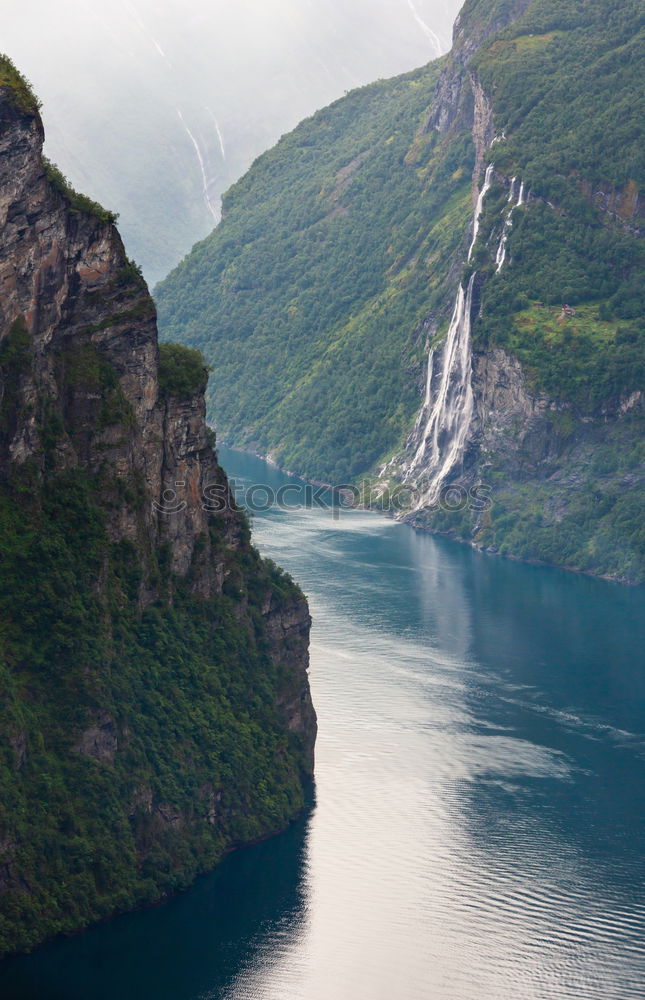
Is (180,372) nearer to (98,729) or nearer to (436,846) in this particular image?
(98,729)

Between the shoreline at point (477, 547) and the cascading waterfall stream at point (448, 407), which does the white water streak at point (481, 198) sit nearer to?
the cascading waterfall stream at point (448, 407)

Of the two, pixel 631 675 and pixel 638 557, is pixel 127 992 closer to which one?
pixel 631 675

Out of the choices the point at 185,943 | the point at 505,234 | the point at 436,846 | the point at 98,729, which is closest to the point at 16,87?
the point at 98,729

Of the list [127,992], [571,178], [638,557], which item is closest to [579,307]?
[571,178]

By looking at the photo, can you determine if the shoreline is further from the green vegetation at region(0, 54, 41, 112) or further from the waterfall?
the green vegetation at region(0, 54, 41, 112)

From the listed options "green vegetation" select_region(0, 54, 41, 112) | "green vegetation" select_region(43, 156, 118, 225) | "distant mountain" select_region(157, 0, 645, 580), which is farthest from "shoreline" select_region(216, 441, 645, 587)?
"green vegetation" select_region(0, 54, 41, 112)

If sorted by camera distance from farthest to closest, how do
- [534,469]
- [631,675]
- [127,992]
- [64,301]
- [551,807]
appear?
[534,469] → [631,675] → [551,807] → [64,301] → [127,992]

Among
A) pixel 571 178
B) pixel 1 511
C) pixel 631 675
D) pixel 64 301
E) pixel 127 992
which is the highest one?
pixel 571 178
